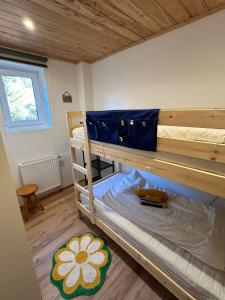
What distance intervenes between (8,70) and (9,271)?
258 cm

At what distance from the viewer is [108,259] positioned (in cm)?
164

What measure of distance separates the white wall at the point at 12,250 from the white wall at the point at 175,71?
1.93m

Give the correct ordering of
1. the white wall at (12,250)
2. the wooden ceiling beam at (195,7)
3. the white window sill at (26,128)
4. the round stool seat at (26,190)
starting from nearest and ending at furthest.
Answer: the white wall at (12,250) → the wooden ceiling beam at (195,7) → the round stool seat at (26,190) → the white window sill at (26,128)

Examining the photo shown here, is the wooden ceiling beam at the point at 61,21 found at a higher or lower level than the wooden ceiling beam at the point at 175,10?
lower

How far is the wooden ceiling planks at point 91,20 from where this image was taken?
131cm

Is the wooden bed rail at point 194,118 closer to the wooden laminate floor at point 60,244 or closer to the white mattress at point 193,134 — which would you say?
the white mattress at point 193,134

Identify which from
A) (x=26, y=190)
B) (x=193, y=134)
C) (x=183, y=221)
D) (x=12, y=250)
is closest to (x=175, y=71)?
(x=193, y=134)

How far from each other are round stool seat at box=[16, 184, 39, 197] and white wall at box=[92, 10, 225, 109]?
1961mm

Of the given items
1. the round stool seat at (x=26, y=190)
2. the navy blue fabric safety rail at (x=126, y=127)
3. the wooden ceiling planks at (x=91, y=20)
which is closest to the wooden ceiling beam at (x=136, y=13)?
the wooden ceiling planks at (x=91, y=20)

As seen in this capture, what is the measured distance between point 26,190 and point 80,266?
1347 millimetres

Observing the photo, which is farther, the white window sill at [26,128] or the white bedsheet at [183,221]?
the white window sill at [26,128]

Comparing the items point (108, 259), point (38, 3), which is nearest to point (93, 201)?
point (108, 259)

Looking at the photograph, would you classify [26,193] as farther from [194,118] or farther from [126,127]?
[194,118]

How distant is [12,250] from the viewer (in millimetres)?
730
